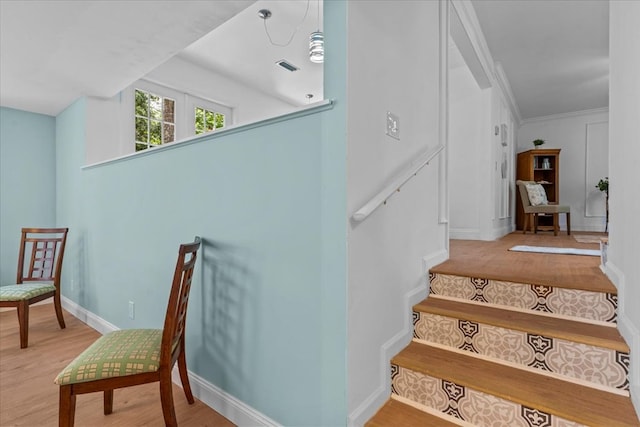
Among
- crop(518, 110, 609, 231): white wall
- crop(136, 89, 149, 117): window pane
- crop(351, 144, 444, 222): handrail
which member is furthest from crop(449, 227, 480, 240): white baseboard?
crop(136, 89, 149, 117): window pane

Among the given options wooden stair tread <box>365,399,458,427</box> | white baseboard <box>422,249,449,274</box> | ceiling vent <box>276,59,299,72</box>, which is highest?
ceiling vent <box>276,59,299,72</box>

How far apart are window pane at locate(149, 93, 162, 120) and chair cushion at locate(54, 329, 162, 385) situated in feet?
9.79

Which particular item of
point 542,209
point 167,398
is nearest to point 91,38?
point 167,398

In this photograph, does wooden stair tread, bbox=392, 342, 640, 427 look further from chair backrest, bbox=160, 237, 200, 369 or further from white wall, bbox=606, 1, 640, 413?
chair backrest, bbox=160, 237, 200, 369

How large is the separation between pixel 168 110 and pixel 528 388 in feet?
14.2

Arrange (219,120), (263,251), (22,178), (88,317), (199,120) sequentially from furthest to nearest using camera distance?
(219,120)
(199,120)
(22,178)
(88,317)
(263,251)

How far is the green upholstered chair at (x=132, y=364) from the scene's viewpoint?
138 centimetres

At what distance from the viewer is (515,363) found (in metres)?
1.63

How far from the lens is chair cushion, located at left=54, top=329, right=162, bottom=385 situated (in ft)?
4.56

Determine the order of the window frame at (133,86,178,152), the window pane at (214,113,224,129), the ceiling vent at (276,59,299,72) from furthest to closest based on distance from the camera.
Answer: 1. the window pane at (214,113,224,129)
2. the ceiling vent at (276,59,299,72)
3. the window frame at (133,86,178,152)

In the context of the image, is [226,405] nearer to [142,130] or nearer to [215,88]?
[142,130]

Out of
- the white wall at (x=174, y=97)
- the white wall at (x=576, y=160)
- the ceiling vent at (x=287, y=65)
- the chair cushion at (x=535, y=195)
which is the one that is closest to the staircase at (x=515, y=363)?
the white wall at (x=174, y=97)

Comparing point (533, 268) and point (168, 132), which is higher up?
point (168, 132)

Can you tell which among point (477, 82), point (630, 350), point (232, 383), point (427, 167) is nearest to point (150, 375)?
point (232, 383)
